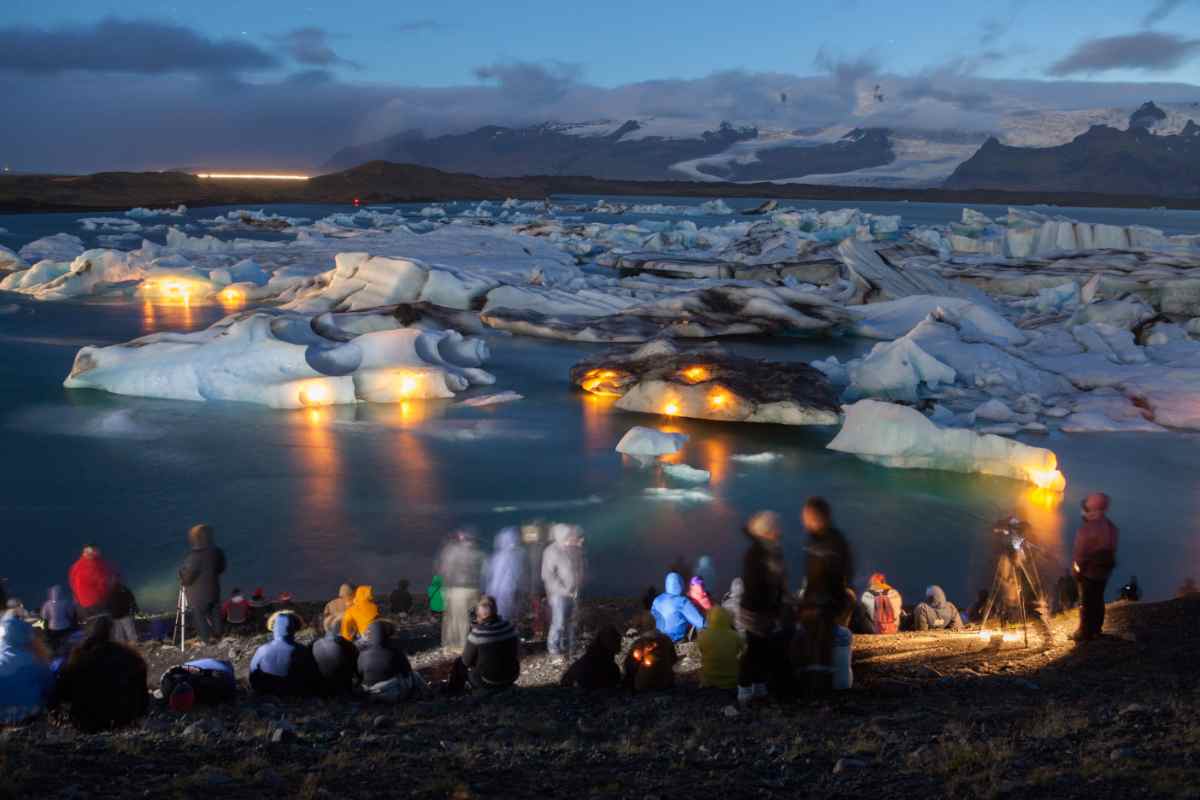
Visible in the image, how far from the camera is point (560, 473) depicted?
11.4 meters

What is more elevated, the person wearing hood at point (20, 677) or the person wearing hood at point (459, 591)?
the person wearing hood at point (20, 677)

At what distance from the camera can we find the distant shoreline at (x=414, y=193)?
75.8 metres

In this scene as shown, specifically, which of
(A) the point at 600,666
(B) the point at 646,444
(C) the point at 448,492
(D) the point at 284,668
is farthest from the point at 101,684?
(B) the point at 646,444

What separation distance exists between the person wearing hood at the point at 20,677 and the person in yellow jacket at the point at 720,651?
248 cm

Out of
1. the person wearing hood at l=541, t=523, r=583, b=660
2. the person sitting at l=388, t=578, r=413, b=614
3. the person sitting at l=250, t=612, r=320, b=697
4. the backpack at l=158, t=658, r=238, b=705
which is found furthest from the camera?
the person sitting at l=388, t=578, r=413, b=614

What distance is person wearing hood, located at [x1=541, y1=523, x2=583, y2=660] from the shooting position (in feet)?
18.7

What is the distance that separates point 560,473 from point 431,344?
5658 millimetres

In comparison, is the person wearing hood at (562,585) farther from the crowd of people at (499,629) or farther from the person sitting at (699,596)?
the person sitting at (699,596)

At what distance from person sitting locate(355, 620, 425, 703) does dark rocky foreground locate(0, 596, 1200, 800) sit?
0.36 ft

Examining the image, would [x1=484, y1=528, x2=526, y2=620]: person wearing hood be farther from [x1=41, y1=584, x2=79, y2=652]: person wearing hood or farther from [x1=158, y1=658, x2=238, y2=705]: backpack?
[x1=41, y1=584, x2=79, y2=652]: person wearing hood

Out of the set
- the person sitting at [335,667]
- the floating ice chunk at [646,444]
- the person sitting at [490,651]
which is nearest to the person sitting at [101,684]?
the person sitting at [335,667]

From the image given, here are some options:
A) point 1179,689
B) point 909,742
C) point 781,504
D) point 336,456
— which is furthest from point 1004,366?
point 909,742

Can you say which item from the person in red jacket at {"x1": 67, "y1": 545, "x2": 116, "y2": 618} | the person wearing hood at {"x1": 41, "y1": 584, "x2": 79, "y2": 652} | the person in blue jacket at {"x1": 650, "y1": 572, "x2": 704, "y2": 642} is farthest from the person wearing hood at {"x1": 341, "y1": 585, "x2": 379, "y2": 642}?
the person in blue jacket at {"x1": 650, "y1": 572, "x2": 704, "y2": 642}

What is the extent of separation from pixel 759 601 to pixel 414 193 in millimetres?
99246
